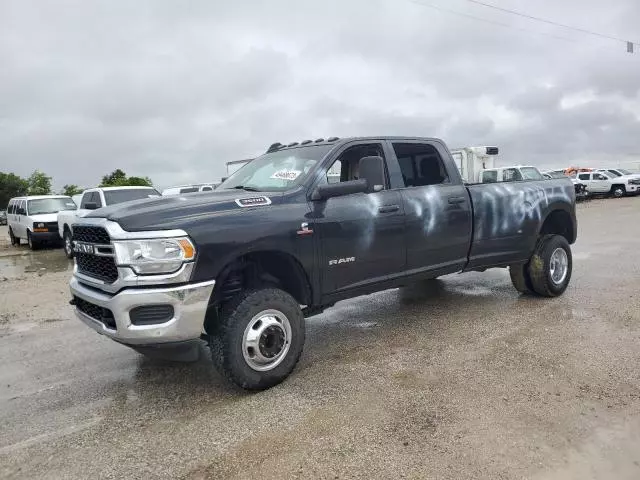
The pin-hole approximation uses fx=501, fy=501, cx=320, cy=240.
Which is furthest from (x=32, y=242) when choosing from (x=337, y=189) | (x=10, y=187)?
(x=10, y=187)

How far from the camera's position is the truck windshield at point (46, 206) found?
15977mm

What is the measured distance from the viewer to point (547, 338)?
15.9 feet

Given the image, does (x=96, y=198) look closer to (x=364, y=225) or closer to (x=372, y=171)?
(x=364, y=225)

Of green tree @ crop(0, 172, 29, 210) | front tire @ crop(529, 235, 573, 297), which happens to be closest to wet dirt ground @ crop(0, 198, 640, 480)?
front tire @ crop(529, 235, 573, 297)

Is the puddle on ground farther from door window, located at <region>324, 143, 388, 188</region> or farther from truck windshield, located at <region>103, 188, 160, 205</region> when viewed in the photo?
door window, located at <region>324, 143, 388, 188</region>

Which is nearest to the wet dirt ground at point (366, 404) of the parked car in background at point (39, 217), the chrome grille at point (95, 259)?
the chrome grille at point (95, 259)

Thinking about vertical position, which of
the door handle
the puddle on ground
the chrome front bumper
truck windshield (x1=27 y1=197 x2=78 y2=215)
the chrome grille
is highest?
truck windshield (x1=27 y1=197 x2=78 y2=215)

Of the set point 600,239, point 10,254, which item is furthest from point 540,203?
point 10,254

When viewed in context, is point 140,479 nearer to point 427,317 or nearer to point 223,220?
point 223,220

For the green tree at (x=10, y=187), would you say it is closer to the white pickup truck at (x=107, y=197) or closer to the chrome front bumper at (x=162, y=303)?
the white pickup truck at (x=107, y=197)

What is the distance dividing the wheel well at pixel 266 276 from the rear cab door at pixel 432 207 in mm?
1215

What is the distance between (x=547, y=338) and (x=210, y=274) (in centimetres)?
331

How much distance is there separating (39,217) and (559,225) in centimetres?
1496

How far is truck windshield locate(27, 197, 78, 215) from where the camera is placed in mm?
15977
